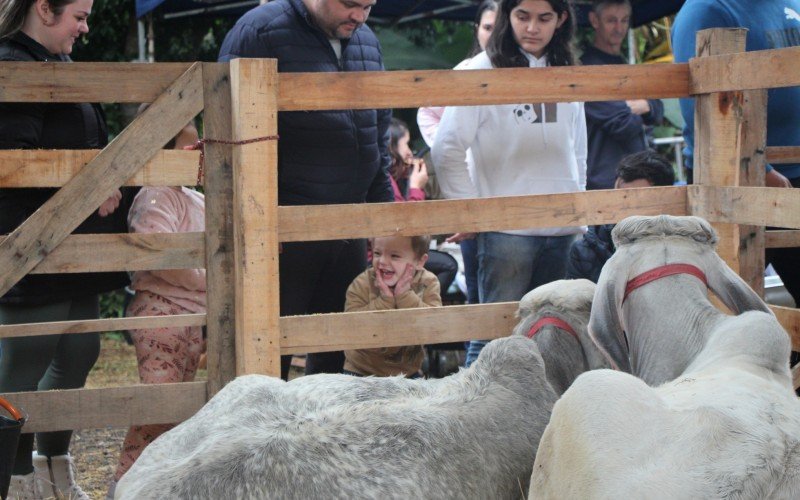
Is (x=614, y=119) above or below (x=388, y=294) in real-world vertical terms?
above

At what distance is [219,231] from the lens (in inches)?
158

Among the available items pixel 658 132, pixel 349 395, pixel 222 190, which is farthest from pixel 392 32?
pixel 349 395

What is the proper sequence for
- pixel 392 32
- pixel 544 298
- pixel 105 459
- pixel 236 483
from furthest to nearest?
pixel 392 32 < pixel 105 459 < pixel 544 298 < pixel 236 483

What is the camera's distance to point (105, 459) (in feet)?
19.7

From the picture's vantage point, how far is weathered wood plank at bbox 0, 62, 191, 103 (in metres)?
3.79

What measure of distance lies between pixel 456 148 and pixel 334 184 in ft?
2.02

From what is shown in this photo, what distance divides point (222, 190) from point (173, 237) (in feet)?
0.79

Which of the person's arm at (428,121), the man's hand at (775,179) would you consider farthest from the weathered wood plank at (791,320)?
the person's arm at (428,121)

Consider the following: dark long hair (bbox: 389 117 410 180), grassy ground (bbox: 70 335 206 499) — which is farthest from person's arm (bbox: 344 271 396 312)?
dark long hair (bbox: 389 117 410 180)

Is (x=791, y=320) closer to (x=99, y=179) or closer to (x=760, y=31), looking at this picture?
(x=760, y=31)

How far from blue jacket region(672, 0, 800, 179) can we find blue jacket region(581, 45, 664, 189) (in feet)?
4.39

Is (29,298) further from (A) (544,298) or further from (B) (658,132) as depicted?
(B) (658,132)

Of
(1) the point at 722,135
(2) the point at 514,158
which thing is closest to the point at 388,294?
(2) the point at 514,158

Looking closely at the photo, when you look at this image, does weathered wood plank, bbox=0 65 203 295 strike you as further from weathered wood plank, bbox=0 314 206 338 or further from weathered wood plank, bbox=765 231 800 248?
weathered wood plank, bbox=765 231 800 248
